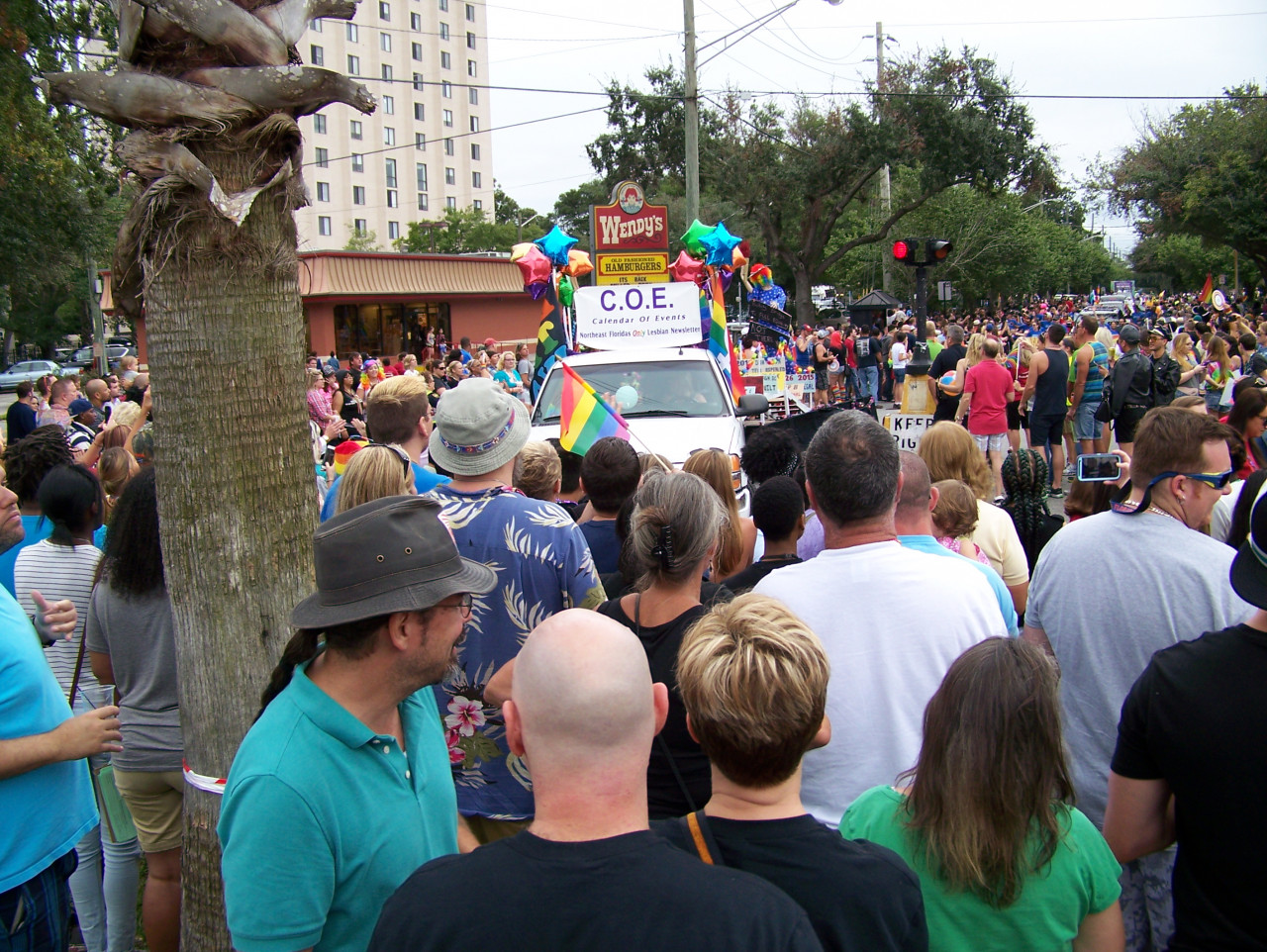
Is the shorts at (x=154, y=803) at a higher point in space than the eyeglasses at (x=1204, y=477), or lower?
lower

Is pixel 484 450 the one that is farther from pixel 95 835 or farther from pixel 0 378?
pixel 0 378

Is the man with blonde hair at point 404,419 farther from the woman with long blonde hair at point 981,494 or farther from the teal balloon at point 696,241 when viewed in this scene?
the teal balloon at point 696,241

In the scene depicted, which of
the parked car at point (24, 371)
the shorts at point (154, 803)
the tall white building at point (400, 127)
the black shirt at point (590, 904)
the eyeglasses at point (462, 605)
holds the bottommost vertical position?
the shorts at point (154, 803)

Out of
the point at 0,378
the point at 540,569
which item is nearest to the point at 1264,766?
the point at 540,569

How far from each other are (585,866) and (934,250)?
35.2 ft

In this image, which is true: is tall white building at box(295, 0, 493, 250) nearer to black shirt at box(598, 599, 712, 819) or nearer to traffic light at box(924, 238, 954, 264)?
traffic light at box(924, 238, 954, 264)

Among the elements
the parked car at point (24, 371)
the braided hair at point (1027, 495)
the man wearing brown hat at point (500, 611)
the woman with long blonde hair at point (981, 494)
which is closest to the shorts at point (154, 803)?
the man wearing brown hat at point (500, 611)

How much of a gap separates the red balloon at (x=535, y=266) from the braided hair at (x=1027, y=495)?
7.89 m

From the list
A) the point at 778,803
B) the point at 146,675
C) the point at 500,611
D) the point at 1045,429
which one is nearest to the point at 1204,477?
the point at 778,803

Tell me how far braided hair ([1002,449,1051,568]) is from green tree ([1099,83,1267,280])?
31.7 metres

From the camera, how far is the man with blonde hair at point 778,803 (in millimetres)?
1694

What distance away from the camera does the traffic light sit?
11.0m

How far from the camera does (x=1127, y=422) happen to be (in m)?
10.3

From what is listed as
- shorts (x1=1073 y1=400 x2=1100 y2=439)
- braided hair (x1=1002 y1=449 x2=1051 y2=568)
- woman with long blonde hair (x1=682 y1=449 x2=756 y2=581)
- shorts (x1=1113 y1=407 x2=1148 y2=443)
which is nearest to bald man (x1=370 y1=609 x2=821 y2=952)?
woman with long blonde hair (x1=682 y1=449 x2=756 y2=581)
